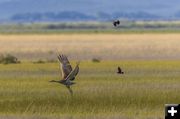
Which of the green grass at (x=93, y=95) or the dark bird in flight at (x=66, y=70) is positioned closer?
the dark bird in flight at (x=66, y=70)

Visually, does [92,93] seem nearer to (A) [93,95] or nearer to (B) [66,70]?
(A) [93,95]

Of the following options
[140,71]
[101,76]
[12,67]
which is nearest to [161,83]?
[101,76]

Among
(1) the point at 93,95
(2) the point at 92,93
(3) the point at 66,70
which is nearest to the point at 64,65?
(3) the point at 66,70

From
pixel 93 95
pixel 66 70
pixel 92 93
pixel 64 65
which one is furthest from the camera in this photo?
pixel 92 93

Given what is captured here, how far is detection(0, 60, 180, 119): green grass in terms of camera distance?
17953 mm

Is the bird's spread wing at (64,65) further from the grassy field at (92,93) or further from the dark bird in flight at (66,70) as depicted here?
the grassy field at (92,93)

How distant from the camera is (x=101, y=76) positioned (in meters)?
29.9

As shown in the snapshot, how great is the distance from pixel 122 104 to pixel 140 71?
13251mm

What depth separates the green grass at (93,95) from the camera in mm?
17953

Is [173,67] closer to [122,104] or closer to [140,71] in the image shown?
[140,71]

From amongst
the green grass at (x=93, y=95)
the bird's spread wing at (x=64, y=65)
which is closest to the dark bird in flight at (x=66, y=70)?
the bird's spread wing at (x=64, y=65)

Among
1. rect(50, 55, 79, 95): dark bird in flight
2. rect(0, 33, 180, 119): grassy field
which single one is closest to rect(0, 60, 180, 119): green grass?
rect(0, 33, 180, 119): grassy field

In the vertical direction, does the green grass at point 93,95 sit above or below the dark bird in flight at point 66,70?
below

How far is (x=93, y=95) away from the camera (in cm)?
2122
